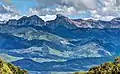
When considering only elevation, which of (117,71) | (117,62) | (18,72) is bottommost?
(117,71)

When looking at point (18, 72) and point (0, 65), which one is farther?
point (18, 72)

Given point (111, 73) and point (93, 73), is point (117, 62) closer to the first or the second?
point (93, 73)

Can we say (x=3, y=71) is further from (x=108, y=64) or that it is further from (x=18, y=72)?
(x=18, y=72)

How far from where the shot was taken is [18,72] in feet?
399

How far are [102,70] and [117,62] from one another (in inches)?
146

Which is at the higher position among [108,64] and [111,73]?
[108,64]

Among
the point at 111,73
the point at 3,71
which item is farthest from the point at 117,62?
the point at 3,71

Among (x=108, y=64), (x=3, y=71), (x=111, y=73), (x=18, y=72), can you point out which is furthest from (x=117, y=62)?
(x=18, y=72)

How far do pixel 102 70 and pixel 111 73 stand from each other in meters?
8.53

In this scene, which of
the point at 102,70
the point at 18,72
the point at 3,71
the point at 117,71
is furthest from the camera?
the point at 18,72

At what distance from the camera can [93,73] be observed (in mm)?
79125

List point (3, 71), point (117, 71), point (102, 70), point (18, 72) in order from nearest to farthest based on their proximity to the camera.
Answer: point (117, 71)
point (102, 70)
point (3, 71)
point (18, 72)

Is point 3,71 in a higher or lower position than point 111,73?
higher

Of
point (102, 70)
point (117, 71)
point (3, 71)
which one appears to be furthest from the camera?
point (3, 71)
